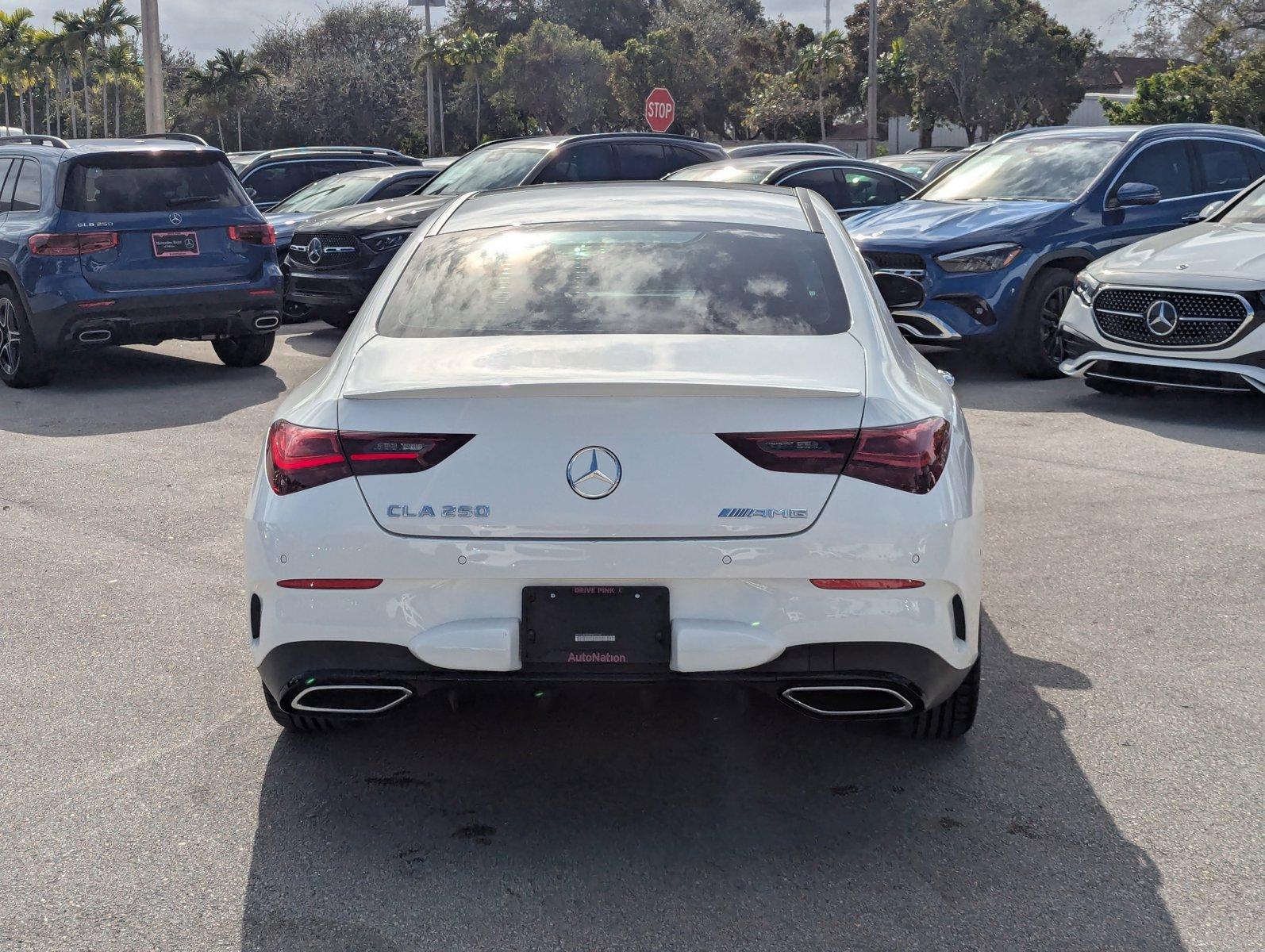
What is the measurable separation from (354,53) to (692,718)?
242 feet

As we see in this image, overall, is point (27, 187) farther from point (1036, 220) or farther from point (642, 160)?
point (1036, 220)

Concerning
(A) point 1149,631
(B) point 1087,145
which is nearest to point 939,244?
(B) point 1087,145

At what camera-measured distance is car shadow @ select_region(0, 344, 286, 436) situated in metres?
9.64

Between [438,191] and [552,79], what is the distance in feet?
170

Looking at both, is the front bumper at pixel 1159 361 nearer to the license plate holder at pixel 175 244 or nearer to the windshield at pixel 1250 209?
the windshield at pixel 1250 209

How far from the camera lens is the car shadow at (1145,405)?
8.74 meters

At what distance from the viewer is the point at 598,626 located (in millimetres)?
3396

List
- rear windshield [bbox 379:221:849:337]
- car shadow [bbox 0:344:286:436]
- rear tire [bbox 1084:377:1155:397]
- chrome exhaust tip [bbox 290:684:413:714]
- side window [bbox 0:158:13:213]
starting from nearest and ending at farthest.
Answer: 1. chrome exhaust tip [bbox 290:684:413:714]
2. rear windshield [bbox 379:221:849:337]
3. car shadow [bbox 0:344:286:436]
4. rear tire [bbox 1084:377:1155:397]
5. side window [bbox 0:158:13:213]

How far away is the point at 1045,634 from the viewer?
16.8 feet

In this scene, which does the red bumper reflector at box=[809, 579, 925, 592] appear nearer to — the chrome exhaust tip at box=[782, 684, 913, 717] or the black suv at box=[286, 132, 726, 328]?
the chrome exhaust tip at box=[782, 684, 913, 717]

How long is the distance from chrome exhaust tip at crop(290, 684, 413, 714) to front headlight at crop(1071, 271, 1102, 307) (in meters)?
7.09

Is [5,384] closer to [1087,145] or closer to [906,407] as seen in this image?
[1087,145]

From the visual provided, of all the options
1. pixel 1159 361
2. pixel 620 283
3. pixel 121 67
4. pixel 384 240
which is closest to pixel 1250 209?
pixel 1159 361

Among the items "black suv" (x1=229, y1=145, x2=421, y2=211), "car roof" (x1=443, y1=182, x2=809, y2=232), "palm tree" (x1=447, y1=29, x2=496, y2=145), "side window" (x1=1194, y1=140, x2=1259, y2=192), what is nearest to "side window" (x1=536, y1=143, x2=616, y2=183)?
"black suv" (x1=229, y1=145, x2=421, y2=211)
